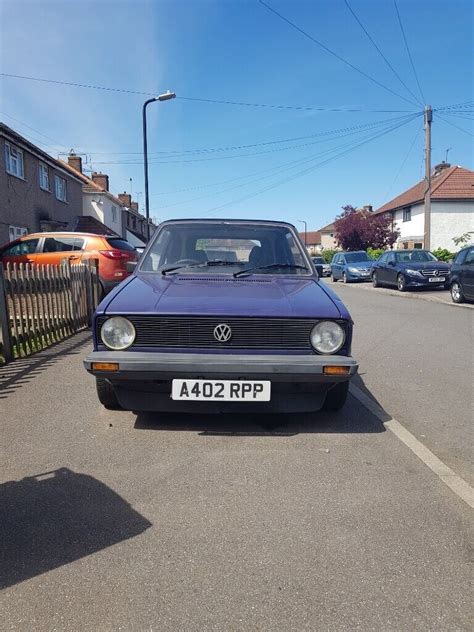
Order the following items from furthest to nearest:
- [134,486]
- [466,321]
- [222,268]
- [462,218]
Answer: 1. [462,218]
2. [466,321]
3. [222,268]
4. [134,486]

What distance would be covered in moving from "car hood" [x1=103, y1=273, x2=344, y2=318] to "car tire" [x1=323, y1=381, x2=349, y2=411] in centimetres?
71

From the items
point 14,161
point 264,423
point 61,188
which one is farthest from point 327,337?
point 61,188

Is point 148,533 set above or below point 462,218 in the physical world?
below

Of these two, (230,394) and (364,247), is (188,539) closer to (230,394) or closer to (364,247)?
(230,394)

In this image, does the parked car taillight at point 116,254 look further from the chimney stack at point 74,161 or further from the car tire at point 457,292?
A: the chimney stack at point 74,161

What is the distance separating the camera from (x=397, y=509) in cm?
263

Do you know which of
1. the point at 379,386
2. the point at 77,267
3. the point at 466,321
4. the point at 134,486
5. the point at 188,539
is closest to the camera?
the point at 188,539

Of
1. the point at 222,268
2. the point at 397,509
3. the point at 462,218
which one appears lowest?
the point at 397,509

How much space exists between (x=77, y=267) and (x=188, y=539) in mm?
7070

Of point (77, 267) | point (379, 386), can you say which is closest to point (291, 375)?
point (379, 386)

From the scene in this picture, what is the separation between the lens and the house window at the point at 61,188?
77.9ft

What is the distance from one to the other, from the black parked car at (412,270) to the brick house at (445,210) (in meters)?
20.8

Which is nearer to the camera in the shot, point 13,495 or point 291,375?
point 13,495

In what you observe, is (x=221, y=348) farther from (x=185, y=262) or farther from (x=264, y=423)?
(x=185, y=262)
